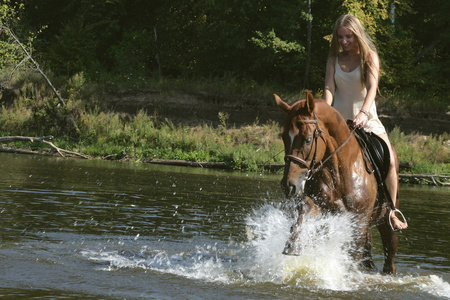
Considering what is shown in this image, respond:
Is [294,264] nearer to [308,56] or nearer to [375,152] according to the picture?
[375,152]

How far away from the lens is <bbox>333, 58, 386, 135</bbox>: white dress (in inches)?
319

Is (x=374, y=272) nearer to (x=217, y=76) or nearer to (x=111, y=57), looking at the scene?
(x=217, y=76)

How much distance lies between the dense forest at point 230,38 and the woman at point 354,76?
80.6ft

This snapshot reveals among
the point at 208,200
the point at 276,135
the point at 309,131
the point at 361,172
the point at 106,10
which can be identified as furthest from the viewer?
the point at 106,10

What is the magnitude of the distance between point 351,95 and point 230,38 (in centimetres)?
2972

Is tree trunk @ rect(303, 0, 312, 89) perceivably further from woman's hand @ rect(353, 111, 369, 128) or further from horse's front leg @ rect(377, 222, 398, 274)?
woman's hand @ rect(353, 111, 369, 128)

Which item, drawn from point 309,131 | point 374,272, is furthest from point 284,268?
point 309,131

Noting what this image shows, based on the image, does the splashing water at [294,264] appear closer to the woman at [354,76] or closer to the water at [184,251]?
the water at [184,251]

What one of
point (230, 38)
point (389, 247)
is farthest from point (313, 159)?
point (230, 38)

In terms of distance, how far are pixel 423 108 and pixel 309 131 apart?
29.2 metres

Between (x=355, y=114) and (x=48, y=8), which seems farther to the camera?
(x=48, y=8)

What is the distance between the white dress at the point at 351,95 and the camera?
810 centimetres

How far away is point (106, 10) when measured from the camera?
45.2 metres

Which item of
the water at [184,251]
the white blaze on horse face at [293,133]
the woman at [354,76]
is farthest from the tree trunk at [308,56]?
the white blaze on horse face at [293,133]
